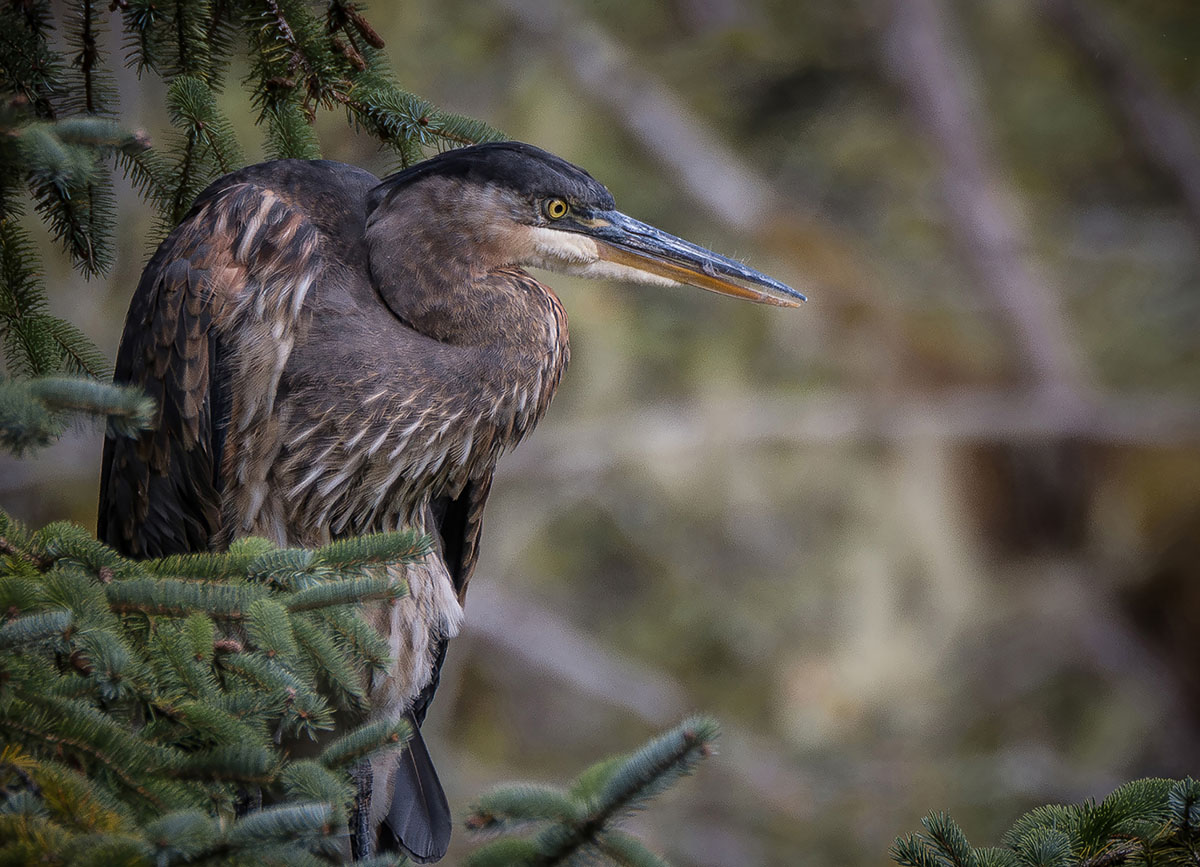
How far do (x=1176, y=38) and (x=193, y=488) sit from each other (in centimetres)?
752

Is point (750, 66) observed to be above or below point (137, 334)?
above

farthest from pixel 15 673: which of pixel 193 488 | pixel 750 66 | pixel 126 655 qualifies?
pixel 750 66

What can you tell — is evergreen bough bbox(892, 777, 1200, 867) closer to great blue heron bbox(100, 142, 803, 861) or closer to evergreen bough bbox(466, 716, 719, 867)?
evergreen bough bbox(466, 716, 719, 867)

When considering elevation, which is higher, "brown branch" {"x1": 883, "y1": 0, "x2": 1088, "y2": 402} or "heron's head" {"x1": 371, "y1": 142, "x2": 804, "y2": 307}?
"brown branch" {"x1": 883, "y1": 0, "x2": 1088, "y2": 402}

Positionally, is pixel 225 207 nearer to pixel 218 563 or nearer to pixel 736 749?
pixel 218 563

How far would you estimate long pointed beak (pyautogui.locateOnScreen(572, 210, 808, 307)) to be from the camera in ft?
8.82

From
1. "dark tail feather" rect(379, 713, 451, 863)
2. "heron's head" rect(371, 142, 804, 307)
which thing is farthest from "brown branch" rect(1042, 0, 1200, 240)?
"dark tail feather" rect(379, 713, 451, 863)

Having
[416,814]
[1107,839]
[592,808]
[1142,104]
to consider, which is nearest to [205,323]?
[416,814]

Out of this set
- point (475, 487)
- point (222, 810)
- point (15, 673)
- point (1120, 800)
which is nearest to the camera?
point (15, 673)

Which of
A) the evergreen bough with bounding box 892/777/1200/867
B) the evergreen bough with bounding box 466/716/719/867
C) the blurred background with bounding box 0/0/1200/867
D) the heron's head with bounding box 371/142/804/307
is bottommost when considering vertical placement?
the evergreen bough with bounding box 466/716/719/867

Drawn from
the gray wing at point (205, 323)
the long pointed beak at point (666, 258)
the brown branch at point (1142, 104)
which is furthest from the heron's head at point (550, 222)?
the brown branch at point (1142, 104)

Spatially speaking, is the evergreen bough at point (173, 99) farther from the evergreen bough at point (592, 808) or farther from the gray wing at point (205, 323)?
the evergreen bough at point (592, 808)

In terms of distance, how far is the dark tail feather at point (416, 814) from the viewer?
9.18ft

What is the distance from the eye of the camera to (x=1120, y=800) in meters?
1.68
